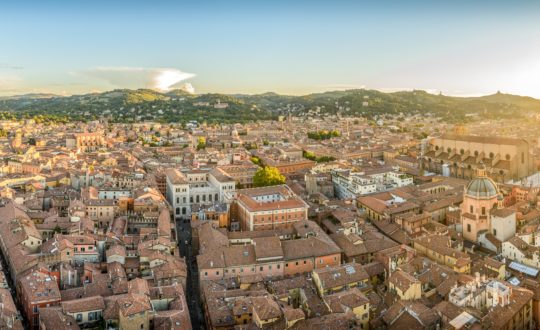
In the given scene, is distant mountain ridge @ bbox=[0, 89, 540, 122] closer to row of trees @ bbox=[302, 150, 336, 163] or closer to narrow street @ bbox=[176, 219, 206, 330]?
row of trees @ bbox=[302, 150, 336, 163]

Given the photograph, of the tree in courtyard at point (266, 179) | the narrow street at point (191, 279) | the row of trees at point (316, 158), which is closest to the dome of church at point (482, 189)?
the narrow street at point (191, 279)

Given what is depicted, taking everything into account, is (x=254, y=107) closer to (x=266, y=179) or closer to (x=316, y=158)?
(x=316, y=158)

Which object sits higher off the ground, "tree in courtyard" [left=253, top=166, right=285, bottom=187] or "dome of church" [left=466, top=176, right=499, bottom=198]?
"dome of church" [left=466, top=176, right=499, bottom=198]

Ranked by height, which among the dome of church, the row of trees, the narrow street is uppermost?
the dome of church

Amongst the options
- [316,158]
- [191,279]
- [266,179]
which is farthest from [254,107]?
[191,279]

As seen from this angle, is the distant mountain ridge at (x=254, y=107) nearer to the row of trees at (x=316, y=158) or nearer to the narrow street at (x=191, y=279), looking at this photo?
the row of trees at (x=316, y=158)

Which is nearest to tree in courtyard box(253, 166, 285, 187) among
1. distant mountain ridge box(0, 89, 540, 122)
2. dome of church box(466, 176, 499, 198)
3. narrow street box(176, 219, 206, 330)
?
narrow street box(176, 219, 206, 330)
